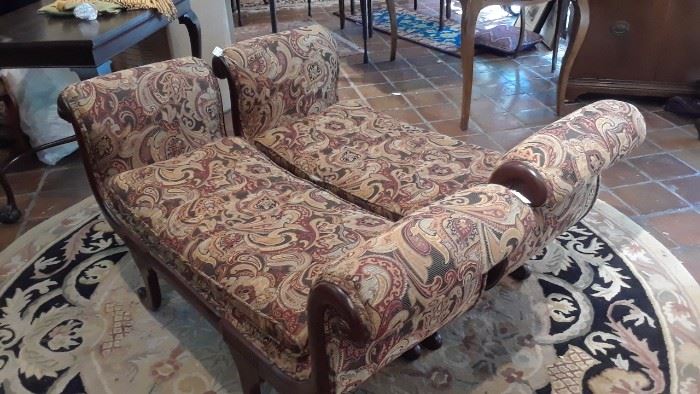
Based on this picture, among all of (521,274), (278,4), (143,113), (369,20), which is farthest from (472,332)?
(278,4)

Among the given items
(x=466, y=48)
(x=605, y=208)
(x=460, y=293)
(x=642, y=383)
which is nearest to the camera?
(x=460, y=293)

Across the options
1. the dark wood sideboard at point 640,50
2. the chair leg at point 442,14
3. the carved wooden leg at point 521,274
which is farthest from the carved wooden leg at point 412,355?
the chair leg at point 442,14

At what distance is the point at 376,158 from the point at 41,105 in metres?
1.54

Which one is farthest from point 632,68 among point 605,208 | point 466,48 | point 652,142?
point 605,208

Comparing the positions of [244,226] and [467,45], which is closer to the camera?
[244,226]

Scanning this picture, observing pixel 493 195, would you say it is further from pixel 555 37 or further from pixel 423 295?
pixel 555 37

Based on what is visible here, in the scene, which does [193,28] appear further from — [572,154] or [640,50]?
[640,50]

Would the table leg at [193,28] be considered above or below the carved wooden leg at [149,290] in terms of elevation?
above

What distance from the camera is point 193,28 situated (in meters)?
2.43

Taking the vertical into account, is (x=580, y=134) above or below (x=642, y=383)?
above

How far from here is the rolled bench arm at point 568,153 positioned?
1.17 meters

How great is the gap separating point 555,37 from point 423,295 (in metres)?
2.75

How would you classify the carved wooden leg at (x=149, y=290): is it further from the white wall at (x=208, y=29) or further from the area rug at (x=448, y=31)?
the area rug at (x=448, y=31)

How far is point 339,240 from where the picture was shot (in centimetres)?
132
